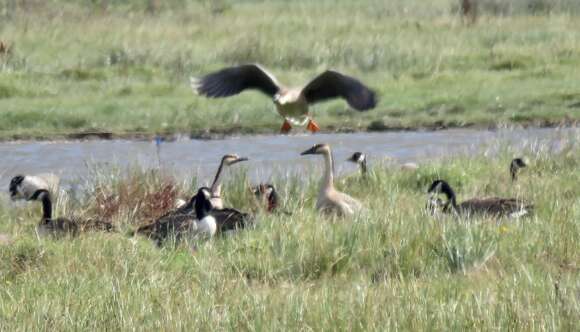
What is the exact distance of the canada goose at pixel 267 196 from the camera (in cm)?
1005

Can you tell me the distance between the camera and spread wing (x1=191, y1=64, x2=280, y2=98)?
12.6 meters

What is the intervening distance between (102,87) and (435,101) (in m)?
4.64

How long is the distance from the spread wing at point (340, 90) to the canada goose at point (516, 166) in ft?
4.32

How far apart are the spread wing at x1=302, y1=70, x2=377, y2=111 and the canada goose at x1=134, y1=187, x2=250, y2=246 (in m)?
3.02

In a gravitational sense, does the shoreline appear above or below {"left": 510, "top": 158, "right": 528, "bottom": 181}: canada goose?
below

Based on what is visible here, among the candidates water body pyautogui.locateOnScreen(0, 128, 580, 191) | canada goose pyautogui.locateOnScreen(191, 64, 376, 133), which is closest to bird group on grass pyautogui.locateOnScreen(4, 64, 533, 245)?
canada goose pyautogui.locateOnScreen(191, 64, 376, 133)

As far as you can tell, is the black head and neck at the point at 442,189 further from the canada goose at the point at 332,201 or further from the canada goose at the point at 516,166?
the canada goose at the point at 516,166

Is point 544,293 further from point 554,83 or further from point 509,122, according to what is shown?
point 554,83

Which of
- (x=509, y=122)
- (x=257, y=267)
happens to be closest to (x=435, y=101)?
(x=509, y=122)

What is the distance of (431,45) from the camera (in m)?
22.1

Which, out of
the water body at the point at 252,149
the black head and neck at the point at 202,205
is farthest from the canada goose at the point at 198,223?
the water body at the point at 252,149

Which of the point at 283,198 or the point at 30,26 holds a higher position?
the point at 30,26

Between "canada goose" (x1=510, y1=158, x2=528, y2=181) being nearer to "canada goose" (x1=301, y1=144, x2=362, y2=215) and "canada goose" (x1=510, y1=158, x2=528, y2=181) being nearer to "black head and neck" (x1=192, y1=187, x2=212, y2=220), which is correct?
"canada goose" (x1=301, y1=144, x2=362, y2=215)

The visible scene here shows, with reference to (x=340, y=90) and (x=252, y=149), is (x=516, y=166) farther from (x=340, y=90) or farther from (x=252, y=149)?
(x=252, y=149)
